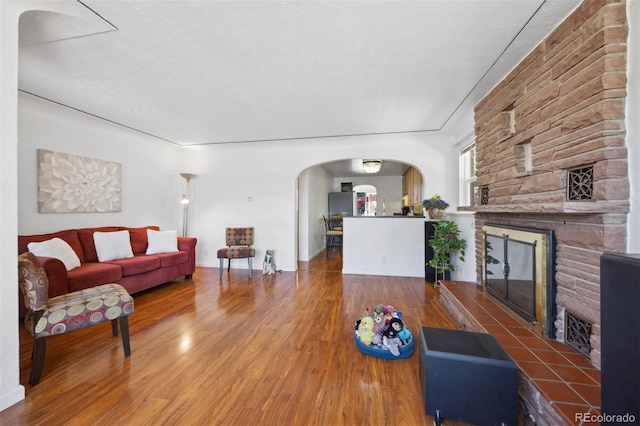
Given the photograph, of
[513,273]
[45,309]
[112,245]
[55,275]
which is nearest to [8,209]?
[45,309]

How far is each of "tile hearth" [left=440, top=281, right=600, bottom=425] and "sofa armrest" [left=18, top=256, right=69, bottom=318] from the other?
396cm

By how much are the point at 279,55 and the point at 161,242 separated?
3.45 meters

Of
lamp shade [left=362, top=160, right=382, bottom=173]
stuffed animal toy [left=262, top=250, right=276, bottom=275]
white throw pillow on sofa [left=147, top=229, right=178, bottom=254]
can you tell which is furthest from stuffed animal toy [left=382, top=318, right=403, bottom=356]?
lamp shade [left=362, top=160, right=382, bottom=173]

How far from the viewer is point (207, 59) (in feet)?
7.21

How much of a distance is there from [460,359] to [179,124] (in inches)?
177

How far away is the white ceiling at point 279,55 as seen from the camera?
1.67 meters

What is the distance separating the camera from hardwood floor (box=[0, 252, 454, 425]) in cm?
144

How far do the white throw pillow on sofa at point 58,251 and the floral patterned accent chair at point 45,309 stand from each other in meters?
1.29

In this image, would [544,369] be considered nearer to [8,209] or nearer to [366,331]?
[366,331]

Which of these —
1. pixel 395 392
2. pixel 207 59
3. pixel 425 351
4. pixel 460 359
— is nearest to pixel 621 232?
pixel 460 359

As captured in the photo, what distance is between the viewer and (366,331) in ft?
6.95

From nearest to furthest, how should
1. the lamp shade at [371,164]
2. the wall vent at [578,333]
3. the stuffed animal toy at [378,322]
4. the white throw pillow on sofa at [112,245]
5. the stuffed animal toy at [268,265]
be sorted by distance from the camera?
the wall vent at [578,333] → the stuffed animal toy at [378,322] → the white throw pillow on sofa at [112,245] → the stuffed animal toy at [268,265] → the lamp shade at [371,164]

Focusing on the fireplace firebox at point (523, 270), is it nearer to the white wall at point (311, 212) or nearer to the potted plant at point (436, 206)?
the potted plant at point (436, 206)

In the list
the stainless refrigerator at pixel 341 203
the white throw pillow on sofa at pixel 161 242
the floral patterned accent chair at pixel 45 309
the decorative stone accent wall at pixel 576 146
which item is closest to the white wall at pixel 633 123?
the decorative stone accent wall at pixel 576 146
